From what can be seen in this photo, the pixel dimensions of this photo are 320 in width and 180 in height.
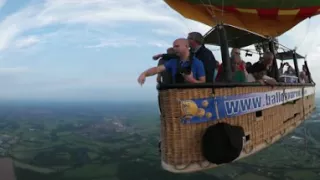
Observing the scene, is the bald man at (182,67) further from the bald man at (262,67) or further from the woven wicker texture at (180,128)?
the bald man at (262,67)

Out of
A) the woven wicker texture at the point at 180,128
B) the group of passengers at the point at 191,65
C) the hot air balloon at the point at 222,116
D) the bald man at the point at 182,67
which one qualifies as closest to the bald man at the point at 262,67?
the hot air balloon at the point at 222,116

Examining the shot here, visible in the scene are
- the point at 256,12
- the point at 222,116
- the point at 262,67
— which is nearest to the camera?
the point at 222,116

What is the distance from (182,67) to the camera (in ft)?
14.2

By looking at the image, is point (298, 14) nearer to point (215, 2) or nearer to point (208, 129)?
point (215, 2)

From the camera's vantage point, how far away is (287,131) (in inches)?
285

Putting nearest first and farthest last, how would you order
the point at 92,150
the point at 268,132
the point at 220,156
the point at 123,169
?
the point at 220,156 → the point at 268,132 → the point at 123,169 → the point at 92,150

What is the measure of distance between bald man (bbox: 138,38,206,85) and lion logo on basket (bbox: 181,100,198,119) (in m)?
0.29

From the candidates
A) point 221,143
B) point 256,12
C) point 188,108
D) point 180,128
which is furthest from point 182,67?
point 256,12

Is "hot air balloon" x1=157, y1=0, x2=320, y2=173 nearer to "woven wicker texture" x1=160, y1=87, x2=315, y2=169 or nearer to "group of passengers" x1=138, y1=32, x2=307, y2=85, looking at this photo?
"woven wicker texture" x1=160, y1=87, x2=315, y2=169

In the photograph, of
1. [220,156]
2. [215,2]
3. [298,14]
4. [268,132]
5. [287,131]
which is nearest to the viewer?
[220,156]

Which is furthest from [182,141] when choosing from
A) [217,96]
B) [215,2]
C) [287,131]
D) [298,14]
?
[298,14]

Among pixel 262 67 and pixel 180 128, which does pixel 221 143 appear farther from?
pixel 262 67

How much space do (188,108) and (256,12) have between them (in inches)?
315

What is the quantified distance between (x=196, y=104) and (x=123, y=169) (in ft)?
167
